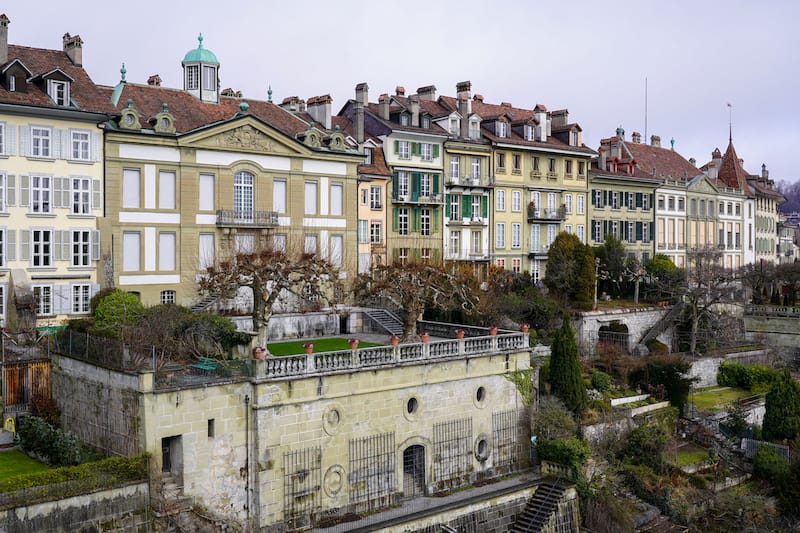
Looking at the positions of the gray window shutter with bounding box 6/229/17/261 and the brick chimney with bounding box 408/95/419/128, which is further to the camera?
the brick chimney with bounding box 408/95/419/128

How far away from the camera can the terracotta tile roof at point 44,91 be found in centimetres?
3528

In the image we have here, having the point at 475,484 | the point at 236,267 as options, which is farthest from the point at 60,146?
the point at 475,484

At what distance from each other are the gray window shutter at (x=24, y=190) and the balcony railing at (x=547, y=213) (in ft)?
104

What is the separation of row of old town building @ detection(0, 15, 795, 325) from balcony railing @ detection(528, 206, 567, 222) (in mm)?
144

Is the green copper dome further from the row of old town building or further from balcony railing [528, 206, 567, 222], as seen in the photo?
balcony railing [528, 206, 567, 222]

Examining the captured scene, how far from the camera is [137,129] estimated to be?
124ft

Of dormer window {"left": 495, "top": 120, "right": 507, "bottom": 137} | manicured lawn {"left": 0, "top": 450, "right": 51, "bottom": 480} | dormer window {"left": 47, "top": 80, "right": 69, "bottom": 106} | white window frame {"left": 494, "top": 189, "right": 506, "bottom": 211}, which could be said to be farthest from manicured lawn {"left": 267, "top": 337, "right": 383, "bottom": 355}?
dormer window {"left": 495, "top": 120, "right": 507, "bottom": 137}

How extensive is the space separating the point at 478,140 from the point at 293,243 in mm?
18001

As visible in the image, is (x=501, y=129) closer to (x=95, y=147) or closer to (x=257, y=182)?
(x=257, y=182)

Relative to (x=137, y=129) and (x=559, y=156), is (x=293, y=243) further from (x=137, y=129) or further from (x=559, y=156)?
(x=559, y=156)

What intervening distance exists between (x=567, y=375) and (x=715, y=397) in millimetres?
12787

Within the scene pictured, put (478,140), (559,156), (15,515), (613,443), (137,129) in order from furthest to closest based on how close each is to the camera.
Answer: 1. (559,156)
2. (478,140)
3. (137,129)
4. (613,443)
5. (15,515)

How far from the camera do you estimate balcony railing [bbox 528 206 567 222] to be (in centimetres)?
5659

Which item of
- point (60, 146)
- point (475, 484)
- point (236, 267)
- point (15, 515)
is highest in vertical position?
point (60, 146)
